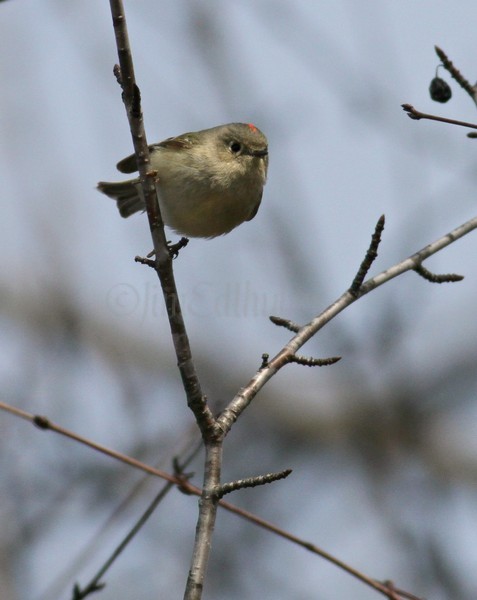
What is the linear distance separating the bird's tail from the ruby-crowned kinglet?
0.74m

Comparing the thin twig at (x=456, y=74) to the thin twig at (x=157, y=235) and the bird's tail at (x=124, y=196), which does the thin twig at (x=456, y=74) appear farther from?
the bird's tail at (x=124, y=196)

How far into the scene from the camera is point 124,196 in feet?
17.5

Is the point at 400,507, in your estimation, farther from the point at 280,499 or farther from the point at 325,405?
the point at 325,405

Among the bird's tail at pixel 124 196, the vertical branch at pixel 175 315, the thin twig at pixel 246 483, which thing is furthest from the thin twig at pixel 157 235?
the bird's tail at pixel 124 196

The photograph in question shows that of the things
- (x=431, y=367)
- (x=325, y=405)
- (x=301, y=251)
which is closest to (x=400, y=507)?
(x=301, y=251)

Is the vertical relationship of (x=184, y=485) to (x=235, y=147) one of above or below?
below

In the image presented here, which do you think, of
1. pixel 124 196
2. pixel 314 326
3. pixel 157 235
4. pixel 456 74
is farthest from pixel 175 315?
pixel 124 196

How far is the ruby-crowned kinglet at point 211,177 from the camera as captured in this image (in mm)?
4230

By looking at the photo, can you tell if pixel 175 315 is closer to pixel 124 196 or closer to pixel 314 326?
pixel 314 326

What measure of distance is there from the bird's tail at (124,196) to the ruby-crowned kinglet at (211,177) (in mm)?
745

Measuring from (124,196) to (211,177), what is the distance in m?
1.21

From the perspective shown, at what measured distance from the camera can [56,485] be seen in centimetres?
472

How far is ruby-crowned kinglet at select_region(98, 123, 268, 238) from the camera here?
13.9 ft

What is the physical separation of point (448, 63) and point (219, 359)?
538cm
